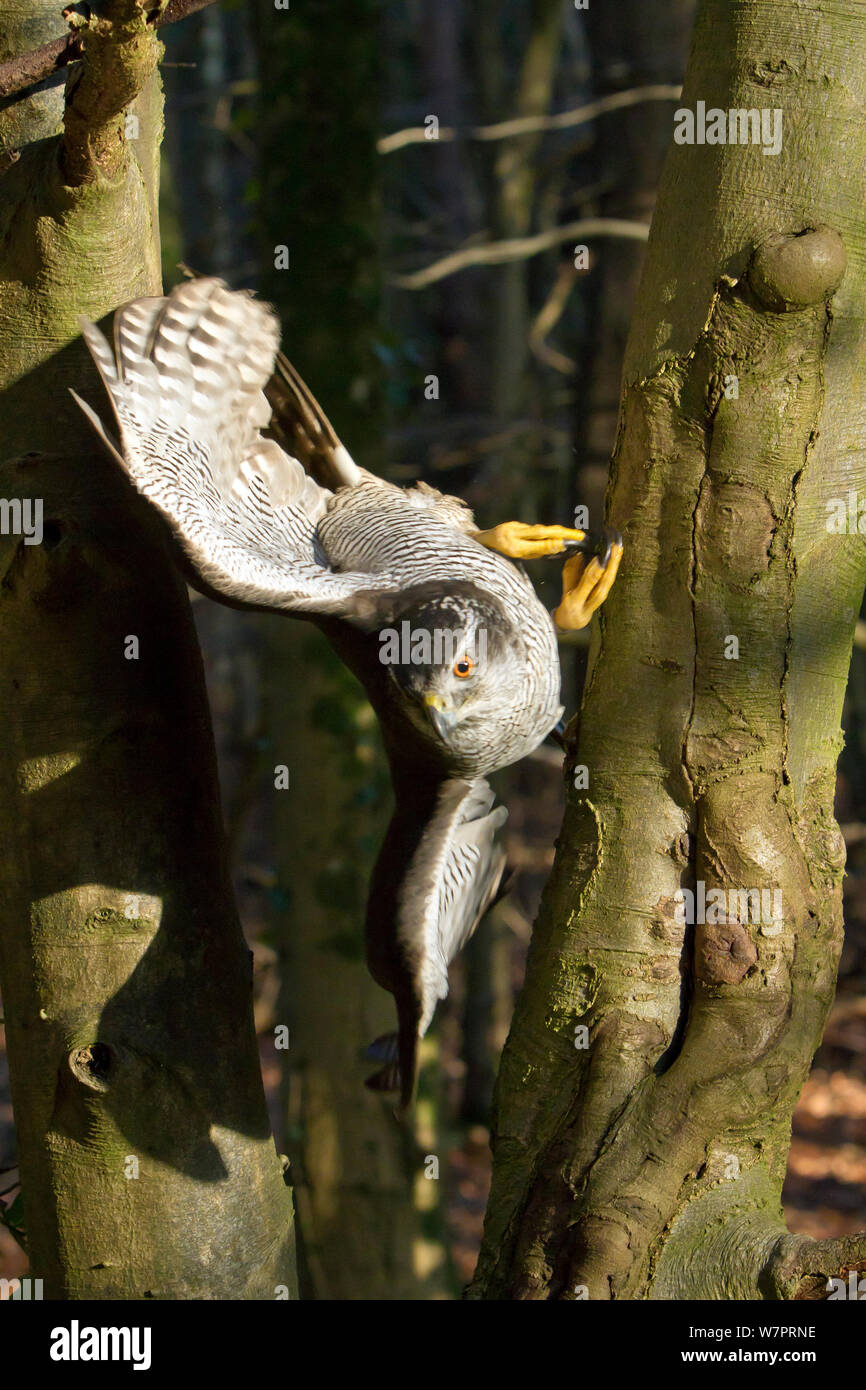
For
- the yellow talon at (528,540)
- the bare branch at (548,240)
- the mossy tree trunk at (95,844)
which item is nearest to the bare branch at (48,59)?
the mossy tree trunk at (95,844)

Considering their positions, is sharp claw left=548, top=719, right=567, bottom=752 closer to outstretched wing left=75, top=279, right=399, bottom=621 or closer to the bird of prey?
the bird of prey

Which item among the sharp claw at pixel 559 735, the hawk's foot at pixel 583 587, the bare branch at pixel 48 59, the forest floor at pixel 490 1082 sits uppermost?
the bare branch at pixel 48 59

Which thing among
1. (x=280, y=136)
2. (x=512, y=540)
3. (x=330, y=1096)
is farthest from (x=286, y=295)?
(x=330, y=1096)

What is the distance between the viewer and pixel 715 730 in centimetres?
234

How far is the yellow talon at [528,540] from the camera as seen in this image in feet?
10.5

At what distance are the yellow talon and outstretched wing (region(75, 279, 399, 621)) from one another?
48cm

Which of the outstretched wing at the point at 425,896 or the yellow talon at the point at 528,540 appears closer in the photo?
the outstretched wing at the point at 425,896

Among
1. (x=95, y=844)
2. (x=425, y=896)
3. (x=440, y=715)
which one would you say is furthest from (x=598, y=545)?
(x=95, y=844)

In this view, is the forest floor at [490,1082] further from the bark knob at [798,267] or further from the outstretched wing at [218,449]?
the bark knob at [798,267]

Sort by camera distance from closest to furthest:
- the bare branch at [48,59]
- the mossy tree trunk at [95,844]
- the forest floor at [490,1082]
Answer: the bare branch at [48,59]
the mossy tree trunk at [95,844]
the forest floor at [490,1082]

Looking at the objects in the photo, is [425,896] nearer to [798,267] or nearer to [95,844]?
[95,844]

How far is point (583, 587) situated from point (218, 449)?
3.12 ft

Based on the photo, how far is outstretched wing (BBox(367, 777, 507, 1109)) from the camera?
2594 millimetres

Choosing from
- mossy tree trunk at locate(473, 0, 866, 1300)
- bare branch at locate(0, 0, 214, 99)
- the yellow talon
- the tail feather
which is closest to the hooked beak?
mossy tree trunk at locate(473, 0, 866, 1300)
